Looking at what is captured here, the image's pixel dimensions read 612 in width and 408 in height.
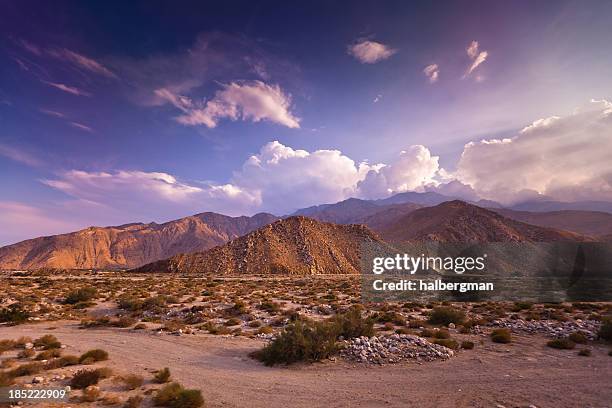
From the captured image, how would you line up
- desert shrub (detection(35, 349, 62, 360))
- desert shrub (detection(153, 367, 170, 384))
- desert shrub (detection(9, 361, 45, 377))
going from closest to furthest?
desert shrub (detection(153, 367, 170, 384)) → desert shrub (detection(9, 361, 45, 377)) → desert shrub (detection(35, 349, 62, 360))

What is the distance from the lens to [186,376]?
1165 centimetres

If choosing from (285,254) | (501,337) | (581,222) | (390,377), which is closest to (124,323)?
(390,377)

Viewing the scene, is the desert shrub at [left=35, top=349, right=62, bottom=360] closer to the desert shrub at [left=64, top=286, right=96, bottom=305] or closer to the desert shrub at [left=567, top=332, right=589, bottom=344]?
the desert shrub at [left=64, top=286, right=96, bottom=305]

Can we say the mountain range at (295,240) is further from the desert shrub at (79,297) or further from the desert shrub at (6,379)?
the desert shrub at (6,379)

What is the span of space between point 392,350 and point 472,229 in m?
128

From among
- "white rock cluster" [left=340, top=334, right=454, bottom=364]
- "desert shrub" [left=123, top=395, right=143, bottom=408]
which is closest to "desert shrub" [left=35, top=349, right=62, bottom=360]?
"desert shrub" [left=123, top=395, right=143, bottom=408]

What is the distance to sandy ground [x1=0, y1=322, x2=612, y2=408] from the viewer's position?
31.2 ft

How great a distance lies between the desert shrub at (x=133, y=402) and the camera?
8969mm

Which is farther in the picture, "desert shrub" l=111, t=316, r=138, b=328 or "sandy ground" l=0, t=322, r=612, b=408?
"desert shrub" l=111, t=316, r=138, b=328

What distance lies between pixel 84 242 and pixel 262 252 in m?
130

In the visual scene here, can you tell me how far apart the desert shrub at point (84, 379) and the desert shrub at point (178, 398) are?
8.72 ft

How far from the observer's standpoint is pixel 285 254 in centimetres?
9175

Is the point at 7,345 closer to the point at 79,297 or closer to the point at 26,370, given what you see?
the point at 26,370

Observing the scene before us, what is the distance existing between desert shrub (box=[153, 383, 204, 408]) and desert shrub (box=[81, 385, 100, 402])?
5.63 feet
